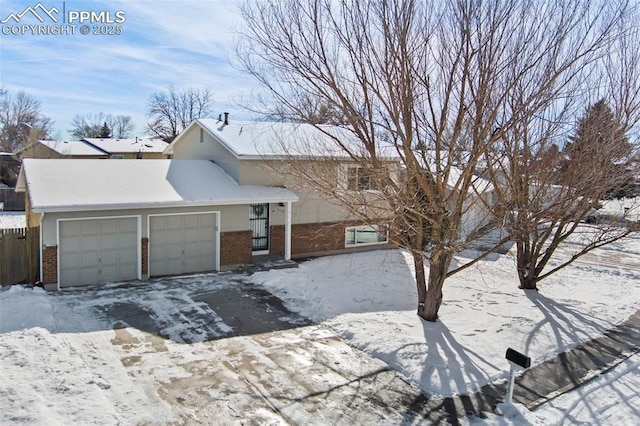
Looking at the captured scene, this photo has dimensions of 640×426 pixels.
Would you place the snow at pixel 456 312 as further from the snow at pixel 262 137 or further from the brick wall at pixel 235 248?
the snow at pixel 262 137

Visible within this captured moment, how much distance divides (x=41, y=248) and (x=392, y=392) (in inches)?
392

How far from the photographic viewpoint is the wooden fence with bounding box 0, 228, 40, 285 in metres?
12.7

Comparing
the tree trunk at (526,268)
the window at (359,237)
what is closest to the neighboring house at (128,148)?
the window at (359,237)

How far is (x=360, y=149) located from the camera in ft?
36.4

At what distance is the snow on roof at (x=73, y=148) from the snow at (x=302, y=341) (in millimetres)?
31600

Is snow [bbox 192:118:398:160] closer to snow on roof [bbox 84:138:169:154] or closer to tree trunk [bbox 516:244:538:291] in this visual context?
tree trunk [bbox 516:244:538:291]

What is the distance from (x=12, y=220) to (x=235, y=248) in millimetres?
16350

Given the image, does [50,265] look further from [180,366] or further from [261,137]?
[261,137]

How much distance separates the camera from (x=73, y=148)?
42250 millimetres

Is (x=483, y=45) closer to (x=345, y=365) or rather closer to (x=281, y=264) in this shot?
(x=345, y=365)

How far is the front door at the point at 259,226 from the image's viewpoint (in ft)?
56.2

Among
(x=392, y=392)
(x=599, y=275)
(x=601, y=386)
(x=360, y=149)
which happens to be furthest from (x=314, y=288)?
(x=599, y=275)

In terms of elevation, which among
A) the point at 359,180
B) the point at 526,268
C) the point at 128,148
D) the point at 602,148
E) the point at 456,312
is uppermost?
the point at 128,148

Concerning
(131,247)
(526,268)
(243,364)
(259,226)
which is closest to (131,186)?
(131,247)
